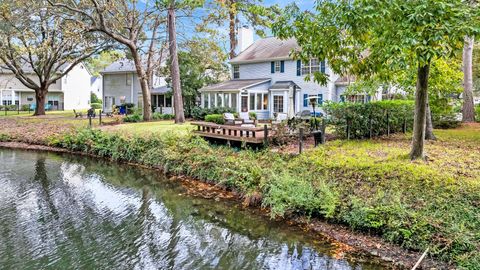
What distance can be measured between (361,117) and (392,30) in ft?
18.2

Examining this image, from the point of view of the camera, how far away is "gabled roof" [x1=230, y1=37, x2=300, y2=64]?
2519 centimetres

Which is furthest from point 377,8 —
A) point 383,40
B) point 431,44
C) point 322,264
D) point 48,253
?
point 48,253

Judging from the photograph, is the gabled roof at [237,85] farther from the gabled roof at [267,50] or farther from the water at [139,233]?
the water at [139,233]

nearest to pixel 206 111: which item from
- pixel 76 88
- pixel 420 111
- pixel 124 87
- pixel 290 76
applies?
pixel 290 76

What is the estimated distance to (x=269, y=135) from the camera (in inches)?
476

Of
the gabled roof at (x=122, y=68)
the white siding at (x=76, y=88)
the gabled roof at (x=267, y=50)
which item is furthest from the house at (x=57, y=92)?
the gabled roof at (x=267, y=50)

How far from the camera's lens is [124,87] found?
34688 mm

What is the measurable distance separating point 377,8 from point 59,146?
16105mm

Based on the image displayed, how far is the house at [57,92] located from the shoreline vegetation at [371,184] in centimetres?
3603

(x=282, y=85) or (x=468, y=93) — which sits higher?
(x=282, y=85)

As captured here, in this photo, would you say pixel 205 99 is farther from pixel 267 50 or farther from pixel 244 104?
pixel 267 50

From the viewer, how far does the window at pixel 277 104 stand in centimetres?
2472

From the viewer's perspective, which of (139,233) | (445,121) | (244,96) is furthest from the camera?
(244,96)

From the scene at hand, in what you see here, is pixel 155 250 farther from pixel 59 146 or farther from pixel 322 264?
pixel 59 146
